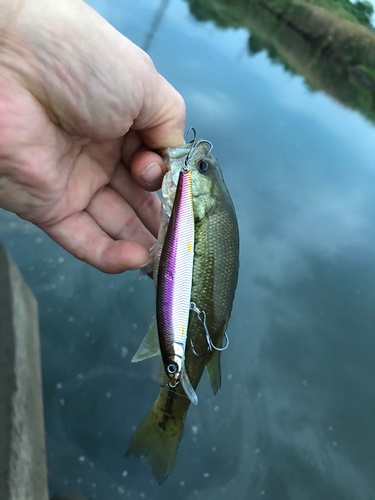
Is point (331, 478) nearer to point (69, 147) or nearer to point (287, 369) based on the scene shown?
point (287, 369)

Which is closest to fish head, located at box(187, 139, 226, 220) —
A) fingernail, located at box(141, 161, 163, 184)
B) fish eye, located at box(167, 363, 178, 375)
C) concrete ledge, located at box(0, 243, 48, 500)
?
fingernail, located at box(141, 161, 163, 184)

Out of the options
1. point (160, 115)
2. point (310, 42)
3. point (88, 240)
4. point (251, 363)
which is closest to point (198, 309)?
point (88, 240)

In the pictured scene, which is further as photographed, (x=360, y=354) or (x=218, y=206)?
(x=360, y=354)

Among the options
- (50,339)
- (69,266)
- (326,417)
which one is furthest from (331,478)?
(69,266)

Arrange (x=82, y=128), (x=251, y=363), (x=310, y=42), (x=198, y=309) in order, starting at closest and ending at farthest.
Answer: (x=198, y=309) < (x=82, y=128) < (x=251, y=363) < (x=310, y=42)

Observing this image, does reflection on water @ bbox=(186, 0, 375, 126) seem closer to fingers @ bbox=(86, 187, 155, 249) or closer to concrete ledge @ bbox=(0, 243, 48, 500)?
fingers @ bbox=(86, 187, 155, 249)

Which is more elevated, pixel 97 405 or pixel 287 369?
pixel 287 369

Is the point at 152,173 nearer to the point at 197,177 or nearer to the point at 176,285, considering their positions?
the point at 197,177

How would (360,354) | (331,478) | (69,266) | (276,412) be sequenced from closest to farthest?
1. (331,478)
2. (276,412)
3. (69,266)
4. (360,354)
